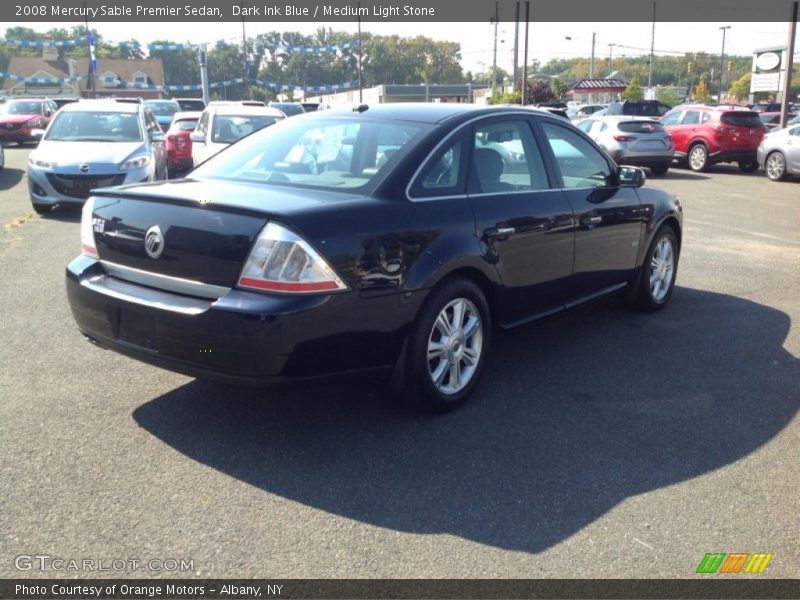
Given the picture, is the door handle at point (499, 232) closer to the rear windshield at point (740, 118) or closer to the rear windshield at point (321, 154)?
the rear windshield at point (321, 154)

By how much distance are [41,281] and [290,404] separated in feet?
12.7

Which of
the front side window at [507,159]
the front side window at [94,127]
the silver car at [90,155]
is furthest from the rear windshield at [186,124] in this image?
the front side window at [507,159]

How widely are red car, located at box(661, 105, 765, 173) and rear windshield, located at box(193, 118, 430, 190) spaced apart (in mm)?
17722

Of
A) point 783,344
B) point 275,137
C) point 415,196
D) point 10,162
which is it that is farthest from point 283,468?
point 10,162

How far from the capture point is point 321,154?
4.60m

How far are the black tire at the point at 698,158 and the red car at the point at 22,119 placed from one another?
19323 millimetres

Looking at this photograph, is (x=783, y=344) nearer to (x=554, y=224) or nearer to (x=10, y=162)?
(x=554, y=224)

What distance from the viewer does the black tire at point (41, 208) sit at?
1118cm

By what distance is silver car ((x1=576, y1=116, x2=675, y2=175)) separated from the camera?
1914 cm

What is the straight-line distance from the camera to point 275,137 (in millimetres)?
4918

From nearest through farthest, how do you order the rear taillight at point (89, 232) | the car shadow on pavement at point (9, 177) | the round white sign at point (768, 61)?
the rear taillight at point (89, 232)
the car shadow on pavement at point (9, 177)
the round white sign at point (768, 61)

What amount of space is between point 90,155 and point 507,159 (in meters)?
7.97

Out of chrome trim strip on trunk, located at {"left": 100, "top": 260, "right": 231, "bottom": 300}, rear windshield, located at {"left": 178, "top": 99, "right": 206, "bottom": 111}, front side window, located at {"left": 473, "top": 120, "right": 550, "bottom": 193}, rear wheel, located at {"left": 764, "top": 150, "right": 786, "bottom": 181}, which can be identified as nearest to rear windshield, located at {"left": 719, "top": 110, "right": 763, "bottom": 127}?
rear wheel, located at {"left": 764, "top": 150, "right": 786, "bottom": 181}

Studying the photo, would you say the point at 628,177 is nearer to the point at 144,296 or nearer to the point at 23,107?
the point at 144,296
